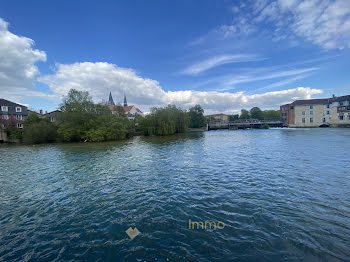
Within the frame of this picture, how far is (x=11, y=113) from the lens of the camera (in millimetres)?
54500

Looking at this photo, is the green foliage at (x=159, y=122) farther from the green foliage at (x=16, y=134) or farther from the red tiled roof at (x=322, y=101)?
the red tiled roof at (x=322, y=101)

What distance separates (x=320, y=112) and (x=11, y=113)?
133771 mm

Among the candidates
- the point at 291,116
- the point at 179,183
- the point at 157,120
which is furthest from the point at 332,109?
the point at 179,183

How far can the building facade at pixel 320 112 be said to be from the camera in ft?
234

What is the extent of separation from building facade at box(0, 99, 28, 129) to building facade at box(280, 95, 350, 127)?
399ft

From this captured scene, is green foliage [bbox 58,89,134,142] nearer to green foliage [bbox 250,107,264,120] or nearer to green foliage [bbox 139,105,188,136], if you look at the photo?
green foliage [bbox 139,105,188,136]

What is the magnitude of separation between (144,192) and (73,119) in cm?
4513

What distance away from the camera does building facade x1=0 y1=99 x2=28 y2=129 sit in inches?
1904

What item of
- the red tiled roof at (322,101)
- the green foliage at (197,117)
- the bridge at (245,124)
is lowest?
the bridge at (245,124)

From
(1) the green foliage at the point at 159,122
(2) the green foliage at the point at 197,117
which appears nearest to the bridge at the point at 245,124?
(2) the green foliage at the point at 197,117

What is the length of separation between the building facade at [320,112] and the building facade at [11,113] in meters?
122

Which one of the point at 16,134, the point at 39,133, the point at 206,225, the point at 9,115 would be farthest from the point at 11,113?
the point at 206,225

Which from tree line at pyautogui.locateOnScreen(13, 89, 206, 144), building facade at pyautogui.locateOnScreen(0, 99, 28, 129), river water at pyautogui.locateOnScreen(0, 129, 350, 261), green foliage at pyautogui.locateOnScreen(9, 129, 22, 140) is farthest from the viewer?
building facade at pyautogui.locateOnScreen(0, 99, 28, 129)

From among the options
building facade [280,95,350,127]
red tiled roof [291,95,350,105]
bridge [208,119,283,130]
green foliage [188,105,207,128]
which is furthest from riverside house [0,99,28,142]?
red tiled roof [291,95,350,105]
